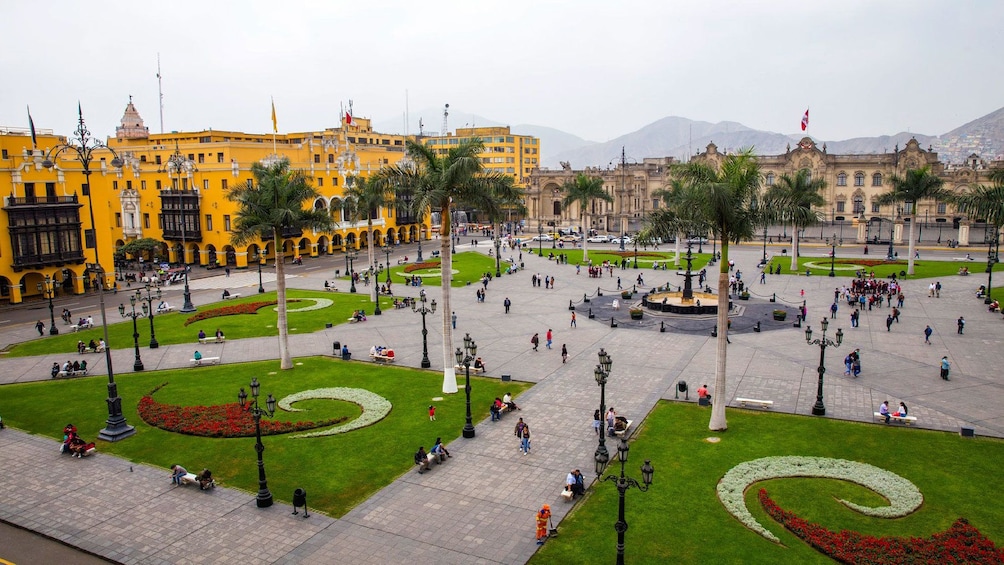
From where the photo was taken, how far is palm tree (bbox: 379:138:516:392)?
2806cm

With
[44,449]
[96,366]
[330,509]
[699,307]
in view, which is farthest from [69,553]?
[699,307]

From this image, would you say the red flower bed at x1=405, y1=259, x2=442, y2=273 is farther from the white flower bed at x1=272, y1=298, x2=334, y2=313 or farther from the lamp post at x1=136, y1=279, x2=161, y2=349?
the lamp post at x1=136, y1=279, x2=161, y2=349

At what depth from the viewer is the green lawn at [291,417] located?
22188mm

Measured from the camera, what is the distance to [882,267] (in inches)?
2640

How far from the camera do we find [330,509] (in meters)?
20.0

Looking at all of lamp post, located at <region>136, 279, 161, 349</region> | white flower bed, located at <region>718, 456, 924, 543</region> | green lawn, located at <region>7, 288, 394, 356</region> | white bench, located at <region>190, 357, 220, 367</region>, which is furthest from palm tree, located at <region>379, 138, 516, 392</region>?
lamp post, located at <region>136, 279, 161, 349</region>

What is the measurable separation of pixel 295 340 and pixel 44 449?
1700cm

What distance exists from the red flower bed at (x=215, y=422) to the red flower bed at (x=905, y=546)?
1782cm

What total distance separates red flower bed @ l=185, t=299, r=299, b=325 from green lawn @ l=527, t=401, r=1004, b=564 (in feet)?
116

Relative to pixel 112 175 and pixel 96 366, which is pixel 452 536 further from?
pixel 112 175

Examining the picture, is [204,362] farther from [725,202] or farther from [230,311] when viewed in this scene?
[725,202]

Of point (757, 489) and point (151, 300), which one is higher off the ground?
point (151, 300)

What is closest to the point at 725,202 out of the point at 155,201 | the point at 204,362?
the point at 204,362

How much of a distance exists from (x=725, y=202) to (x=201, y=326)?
3760 cm
